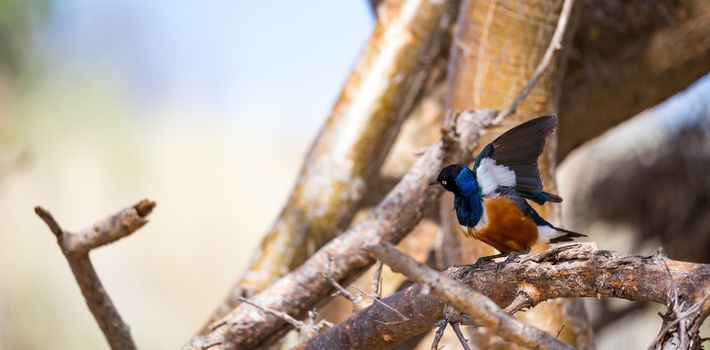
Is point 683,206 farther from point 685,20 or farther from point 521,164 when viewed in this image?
point 521,164

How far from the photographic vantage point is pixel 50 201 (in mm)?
8234

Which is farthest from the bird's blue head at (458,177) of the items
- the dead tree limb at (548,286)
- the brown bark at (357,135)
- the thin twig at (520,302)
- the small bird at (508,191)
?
the brown bark at (357,135)

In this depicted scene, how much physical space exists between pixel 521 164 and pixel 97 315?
5.48ft

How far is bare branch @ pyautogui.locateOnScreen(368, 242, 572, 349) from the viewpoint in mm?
1551

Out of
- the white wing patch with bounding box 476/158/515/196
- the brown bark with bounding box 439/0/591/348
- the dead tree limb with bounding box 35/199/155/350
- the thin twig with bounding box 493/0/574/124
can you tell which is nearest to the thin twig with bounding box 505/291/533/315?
the white wing patch with bounding box 476/158/515/196

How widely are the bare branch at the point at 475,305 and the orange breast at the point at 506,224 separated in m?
0.86

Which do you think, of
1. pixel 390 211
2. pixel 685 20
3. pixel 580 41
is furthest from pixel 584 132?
pixel 390 211

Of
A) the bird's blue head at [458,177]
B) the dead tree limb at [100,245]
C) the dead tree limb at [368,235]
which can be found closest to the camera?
the bird's blue head at [458,177]

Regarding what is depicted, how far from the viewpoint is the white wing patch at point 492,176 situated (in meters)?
2.50

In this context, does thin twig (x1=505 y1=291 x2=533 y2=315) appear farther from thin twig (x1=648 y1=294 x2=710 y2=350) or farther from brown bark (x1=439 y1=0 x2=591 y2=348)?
brown bark (x1=439 y1=0 x2=591 y2=348)

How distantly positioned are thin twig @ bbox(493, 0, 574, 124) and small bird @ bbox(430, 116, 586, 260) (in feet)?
3.18

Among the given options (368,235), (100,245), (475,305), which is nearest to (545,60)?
(368,235)

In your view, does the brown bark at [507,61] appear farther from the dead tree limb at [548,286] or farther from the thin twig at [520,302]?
the thin twig at [520,302]

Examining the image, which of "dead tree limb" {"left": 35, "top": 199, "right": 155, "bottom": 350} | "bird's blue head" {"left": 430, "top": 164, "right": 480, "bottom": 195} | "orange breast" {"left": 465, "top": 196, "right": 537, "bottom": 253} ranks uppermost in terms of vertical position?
"dead tree limb" {"left": 35, "top": 199, "right": 155, "bottom": 350}
